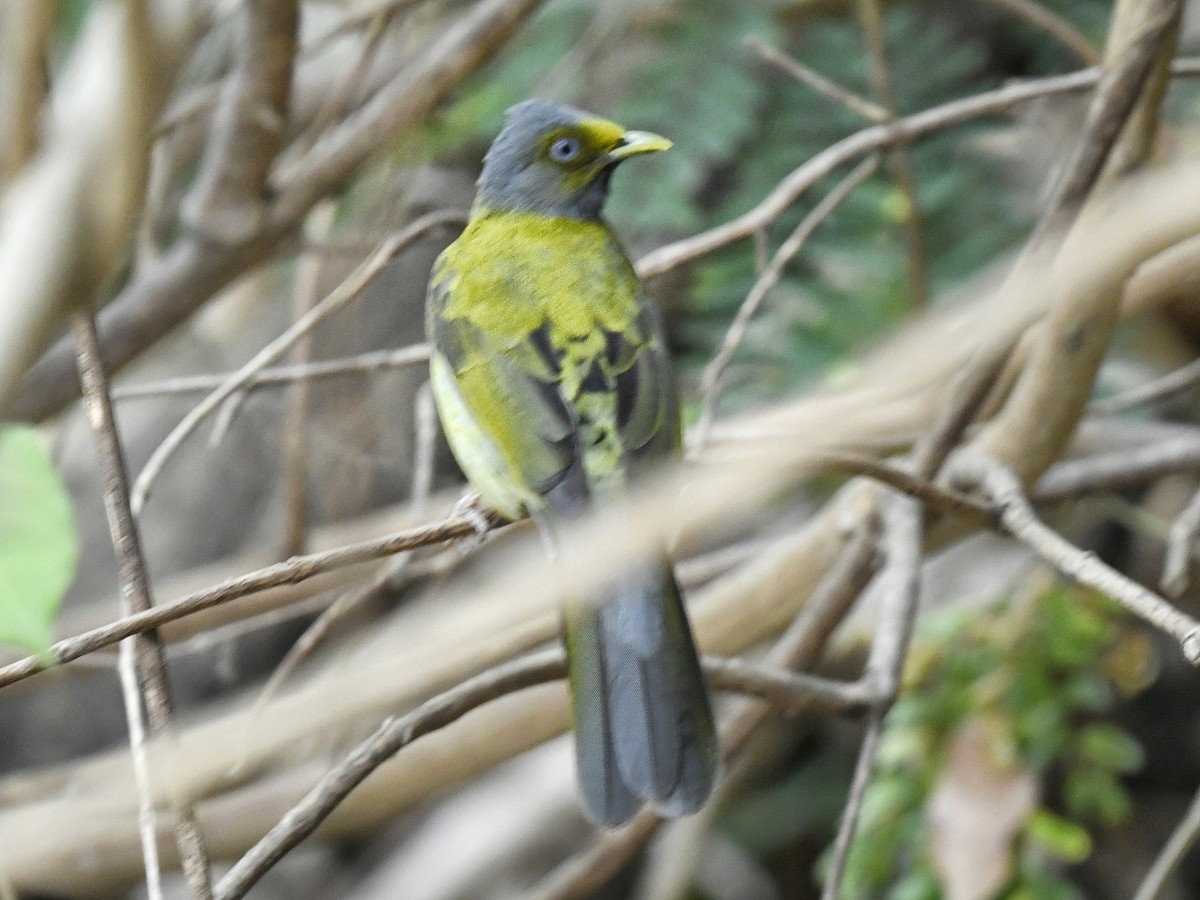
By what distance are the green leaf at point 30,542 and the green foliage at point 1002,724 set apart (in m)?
1.97

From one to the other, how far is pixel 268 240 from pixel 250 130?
25cm

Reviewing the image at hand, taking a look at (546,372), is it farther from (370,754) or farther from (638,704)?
(370,754)

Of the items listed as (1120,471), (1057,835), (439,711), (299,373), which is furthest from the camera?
(1120,471)

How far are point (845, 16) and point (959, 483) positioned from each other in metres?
2.27

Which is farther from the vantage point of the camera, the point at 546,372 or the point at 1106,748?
the point at 1106,748

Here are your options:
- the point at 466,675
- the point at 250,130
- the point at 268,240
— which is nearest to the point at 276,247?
the point at 268,240

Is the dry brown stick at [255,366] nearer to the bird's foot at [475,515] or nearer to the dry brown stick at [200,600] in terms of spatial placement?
the bird's foot at [475,515]

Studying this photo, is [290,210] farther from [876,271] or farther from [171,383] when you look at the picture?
[876,271]

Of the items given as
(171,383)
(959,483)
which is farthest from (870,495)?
(171,383)

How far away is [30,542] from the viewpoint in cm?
111

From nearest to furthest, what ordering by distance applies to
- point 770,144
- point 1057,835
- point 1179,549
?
point 1179,549, point 1057,835, point 770,144

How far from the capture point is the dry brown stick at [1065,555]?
1285 millimetres

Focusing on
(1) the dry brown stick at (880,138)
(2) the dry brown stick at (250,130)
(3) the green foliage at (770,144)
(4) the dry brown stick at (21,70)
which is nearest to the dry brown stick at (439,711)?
(4) the dry brown stick at (21,70)

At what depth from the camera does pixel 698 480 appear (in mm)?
1721
